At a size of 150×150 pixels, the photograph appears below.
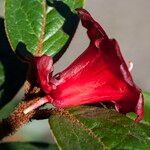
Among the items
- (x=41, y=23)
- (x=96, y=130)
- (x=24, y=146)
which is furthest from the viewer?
(x=24, y=146)

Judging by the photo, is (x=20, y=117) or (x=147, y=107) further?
(x=147, y=107)

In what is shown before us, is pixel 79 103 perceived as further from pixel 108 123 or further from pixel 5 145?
pixel 5 145

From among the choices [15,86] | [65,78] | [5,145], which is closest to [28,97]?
[65,78]

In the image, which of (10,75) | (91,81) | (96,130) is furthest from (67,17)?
(96,130)

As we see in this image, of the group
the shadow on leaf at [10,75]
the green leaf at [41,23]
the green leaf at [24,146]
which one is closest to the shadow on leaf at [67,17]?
the green leaf at [41,23]

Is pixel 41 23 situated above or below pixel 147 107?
above

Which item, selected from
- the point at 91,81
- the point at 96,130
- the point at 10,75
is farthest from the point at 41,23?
the point at 96,130

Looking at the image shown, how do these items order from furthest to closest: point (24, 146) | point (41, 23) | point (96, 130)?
point (24, 146)
point (41, 23)
point (96, 130)

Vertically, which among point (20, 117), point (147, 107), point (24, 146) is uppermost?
point (20, 117)

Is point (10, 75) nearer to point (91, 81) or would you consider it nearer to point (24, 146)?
point (24, 146)
